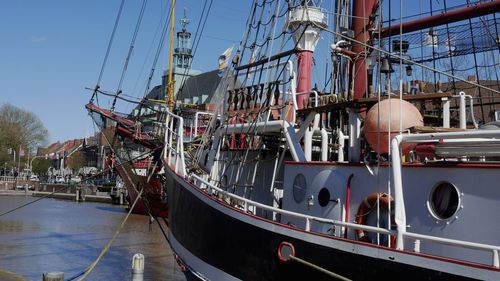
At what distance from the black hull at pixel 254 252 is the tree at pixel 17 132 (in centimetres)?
7465

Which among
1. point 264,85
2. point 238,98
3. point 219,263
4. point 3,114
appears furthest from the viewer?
point 3,114

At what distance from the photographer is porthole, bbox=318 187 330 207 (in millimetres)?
8727

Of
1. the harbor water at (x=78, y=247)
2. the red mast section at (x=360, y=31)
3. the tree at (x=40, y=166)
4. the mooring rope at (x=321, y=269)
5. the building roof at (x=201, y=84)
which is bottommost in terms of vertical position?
the harbor water at (x=78, y=247)

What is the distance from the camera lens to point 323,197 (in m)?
8.84

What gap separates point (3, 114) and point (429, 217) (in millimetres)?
84853

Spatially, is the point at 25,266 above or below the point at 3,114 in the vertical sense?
below

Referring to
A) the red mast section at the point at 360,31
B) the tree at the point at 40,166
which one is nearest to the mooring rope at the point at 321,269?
the red mast section at the point at 360,31

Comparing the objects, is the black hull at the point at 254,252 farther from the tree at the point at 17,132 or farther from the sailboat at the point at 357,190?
the tree at the point at 17,132

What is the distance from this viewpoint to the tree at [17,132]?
80812 mm

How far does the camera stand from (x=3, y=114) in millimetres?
81938

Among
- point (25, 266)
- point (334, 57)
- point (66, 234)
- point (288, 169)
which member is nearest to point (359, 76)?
point (334, 57)

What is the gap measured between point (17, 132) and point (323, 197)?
8090 centimetres

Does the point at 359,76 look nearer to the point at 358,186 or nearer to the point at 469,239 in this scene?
the point at 358,186

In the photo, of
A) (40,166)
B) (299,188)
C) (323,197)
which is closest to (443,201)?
(323,197)
